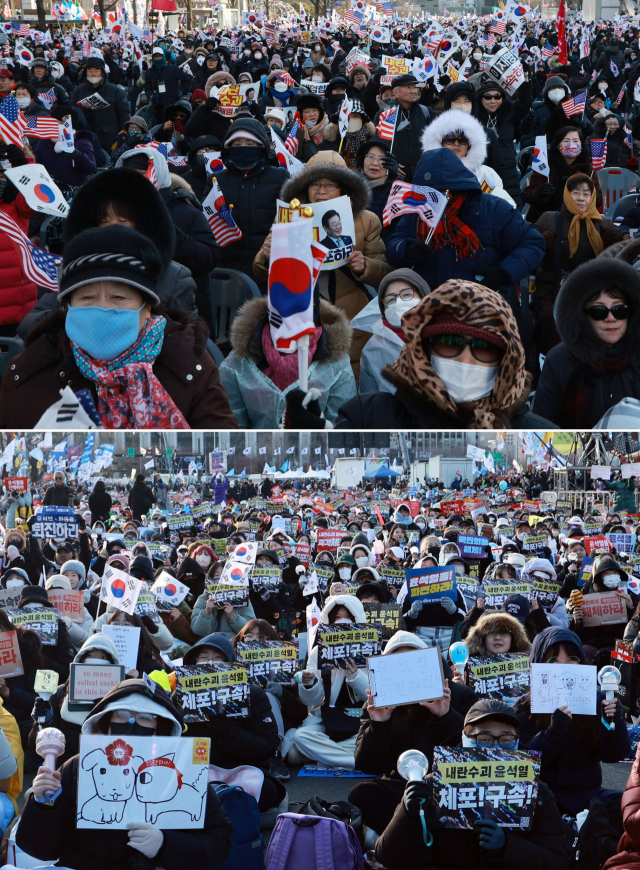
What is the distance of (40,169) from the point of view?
6344 mm

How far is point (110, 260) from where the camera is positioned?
327 cm

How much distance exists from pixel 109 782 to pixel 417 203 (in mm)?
4107

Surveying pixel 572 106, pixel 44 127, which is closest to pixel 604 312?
pixel 44 127

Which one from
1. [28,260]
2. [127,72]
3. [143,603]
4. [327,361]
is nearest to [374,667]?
[327,361]

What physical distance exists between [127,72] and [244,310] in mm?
21551

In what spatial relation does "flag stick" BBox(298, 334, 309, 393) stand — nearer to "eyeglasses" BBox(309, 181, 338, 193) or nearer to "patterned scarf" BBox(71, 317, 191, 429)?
"patterned scarf" BBox(71, 317, 191, 429)

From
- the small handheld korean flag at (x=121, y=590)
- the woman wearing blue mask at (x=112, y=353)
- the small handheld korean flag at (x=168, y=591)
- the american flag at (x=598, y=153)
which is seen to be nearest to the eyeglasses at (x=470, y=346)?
the woman wearing blue mask at (x=112, y=353)

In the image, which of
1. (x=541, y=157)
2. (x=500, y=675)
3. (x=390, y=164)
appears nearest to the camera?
(x=500, y=675)

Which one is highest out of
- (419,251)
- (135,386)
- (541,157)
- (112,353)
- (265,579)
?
(541,157)

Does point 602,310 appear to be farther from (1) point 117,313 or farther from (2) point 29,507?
(2) point 29,507

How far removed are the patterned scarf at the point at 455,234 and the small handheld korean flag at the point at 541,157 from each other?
312 centimetres

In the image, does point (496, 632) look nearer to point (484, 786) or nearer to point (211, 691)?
point (211, 691)

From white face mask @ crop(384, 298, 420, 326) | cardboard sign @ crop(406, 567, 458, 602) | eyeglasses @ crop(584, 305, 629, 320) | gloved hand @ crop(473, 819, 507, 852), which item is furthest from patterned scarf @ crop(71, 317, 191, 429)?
cardboard sign @ crop(406, 567, 458, 602)

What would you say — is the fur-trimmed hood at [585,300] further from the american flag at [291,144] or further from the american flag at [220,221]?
the american flag at [291,144]
